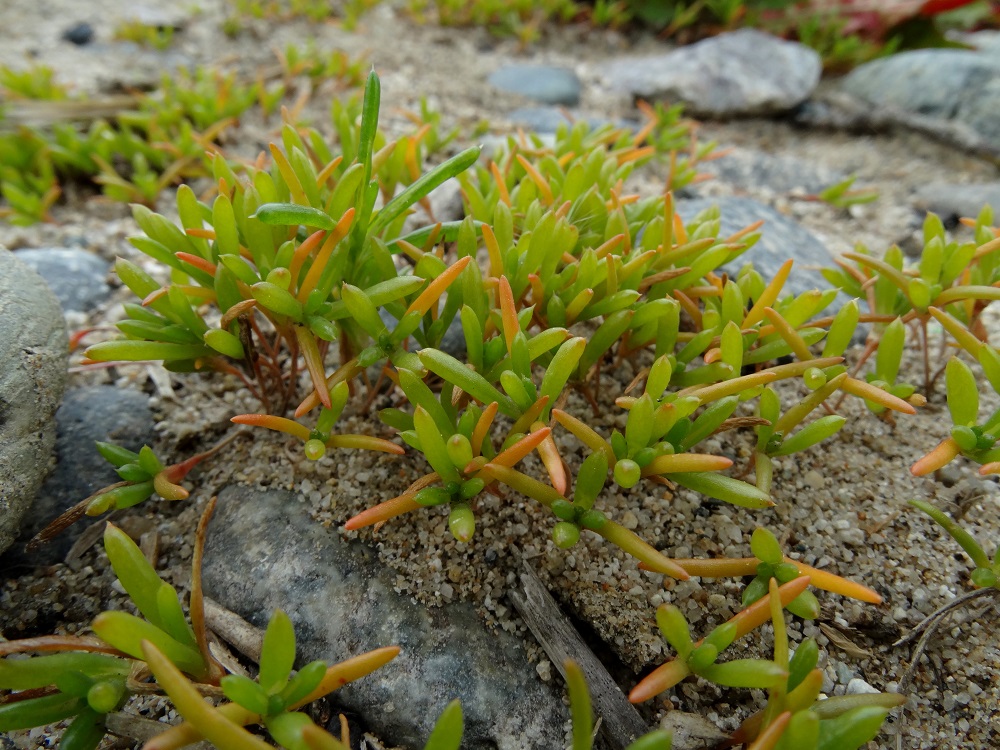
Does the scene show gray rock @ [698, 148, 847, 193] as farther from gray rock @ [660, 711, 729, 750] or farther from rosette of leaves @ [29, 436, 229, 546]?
rosette of leaves @ [29, 436, 229, 546]

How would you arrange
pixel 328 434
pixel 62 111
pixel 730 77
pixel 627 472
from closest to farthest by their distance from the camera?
pixel 627 472, pixel 328 434, pixel 62 111, pixel 730 77

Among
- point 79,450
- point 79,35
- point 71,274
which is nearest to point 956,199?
point 79,450

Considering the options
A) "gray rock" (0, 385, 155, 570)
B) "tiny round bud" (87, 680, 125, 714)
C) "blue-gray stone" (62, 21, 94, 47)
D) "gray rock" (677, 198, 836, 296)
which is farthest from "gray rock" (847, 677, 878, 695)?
"blue-gray stone" (62, 21, 94, 47)

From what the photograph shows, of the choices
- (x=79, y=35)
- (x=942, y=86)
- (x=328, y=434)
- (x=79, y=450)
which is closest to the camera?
(x=328, y=434)

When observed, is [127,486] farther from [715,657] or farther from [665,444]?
[715,657]

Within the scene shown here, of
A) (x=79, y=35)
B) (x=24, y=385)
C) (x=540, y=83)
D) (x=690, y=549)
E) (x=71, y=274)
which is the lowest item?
(x=690, y=549)

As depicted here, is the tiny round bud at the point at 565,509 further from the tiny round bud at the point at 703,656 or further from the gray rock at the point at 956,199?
the gray rock at the point at 956,199

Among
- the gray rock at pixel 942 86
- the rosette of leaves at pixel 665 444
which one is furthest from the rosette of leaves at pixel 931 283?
the gray rock at pixel 942 86
